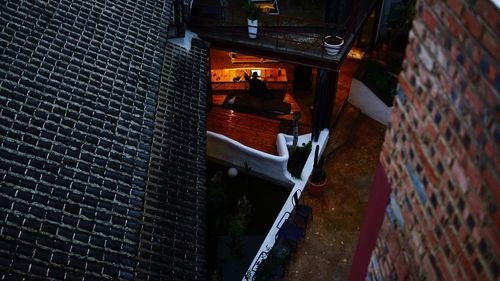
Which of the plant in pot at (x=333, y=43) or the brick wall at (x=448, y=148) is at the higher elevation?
the brick wall at (x=448, y=148)

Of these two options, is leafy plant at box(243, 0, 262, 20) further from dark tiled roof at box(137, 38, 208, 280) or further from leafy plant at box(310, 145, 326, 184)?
leafy plant at box(310, 145, 326, 184)

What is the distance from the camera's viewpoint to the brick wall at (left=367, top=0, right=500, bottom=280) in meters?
2.79

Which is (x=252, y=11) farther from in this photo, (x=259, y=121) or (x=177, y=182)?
(x=177, y=182)

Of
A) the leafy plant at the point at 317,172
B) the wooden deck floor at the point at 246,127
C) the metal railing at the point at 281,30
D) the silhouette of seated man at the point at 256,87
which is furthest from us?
the silhouette of seated man at the point at 256,87

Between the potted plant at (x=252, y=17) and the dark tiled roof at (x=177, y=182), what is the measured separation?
1.97 m

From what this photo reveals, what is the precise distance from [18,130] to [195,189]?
153 inches

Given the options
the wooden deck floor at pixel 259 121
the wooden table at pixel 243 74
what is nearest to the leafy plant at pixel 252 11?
the wooden deck floor at pixel 259 121

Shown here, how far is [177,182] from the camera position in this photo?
427 inches

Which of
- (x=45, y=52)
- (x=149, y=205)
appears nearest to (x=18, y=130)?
(x=45, y=52)

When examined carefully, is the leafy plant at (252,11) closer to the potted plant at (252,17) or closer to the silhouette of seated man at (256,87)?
the potted plant at (252,17)

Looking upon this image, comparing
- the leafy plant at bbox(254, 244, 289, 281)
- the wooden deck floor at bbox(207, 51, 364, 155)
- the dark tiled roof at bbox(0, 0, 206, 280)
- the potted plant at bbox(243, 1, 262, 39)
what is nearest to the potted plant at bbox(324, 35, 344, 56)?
the potted plant at bbox(243, 1, 262, 39)

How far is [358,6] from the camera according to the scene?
48.6 feet

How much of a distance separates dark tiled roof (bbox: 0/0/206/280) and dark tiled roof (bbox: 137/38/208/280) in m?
0.03

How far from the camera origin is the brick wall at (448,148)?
2.79m
